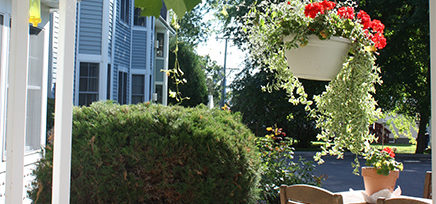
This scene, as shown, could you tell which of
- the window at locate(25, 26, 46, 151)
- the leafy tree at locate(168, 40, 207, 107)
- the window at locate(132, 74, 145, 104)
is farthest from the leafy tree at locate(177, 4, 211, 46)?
the leafy tree at locate(168, 40, 207, 107)

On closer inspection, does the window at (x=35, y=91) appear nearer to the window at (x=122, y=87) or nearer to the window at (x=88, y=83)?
the window at (x=88, y=83)

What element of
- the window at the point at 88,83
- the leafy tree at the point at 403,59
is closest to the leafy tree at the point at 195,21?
the window at the point at 88,83

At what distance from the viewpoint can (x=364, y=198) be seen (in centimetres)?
336

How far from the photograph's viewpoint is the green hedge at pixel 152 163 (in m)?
3.31

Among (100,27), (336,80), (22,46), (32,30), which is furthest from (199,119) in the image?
(100,27)

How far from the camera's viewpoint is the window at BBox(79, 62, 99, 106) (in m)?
10.4

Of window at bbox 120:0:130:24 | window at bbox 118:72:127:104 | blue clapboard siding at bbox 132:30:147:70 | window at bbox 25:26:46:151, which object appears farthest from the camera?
blue clapboard siding at bbox 132:30:147:70

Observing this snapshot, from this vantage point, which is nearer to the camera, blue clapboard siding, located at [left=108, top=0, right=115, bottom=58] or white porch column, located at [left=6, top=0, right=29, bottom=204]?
white porch column, located at [left=6, top=0, right=29, bottom=204]

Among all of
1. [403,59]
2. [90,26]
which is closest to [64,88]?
[90,26]

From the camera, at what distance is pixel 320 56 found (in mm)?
2562

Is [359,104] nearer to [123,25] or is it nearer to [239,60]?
[123,25]

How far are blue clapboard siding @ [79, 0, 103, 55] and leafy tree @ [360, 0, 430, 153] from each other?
8.33 m

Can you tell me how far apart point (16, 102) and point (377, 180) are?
9.47 ft

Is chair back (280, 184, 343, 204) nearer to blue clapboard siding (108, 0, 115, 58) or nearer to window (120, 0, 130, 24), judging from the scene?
blue clapboard siding (108, 0, 115, 58)
